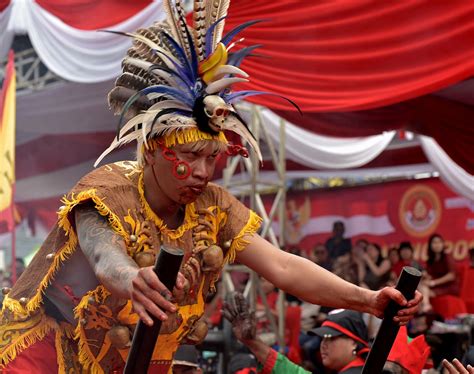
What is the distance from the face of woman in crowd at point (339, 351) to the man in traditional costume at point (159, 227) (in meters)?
2.09

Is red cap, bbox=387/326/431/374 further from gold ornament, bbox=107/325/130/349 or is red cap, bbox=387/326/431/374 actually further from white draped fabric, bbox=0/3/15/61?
white draped fabric, bbox=0/3/15/61

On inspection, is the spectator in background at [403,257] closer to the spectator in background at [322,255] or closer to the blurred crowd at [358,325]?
the blurred crowd at [358,325]

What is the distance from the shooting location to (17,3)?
6.73 meters

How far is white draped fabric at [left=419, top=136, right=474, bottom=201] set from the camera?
341 inches

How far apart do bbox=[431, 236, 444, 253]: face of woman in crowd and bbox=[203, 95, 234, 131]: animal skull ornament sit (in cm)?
657

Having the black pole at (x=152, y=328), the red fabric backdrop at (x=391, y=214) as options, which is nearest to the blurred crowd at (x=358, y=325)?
the red fabric backdrop at (x=391, y=214)

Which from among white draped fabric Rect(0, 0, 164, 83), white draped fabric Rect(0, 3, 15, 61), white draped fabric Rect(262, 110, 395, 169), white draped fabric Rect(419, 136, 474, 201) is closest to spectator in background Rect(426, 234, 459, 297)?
white draped fabric Rect(419, 136, 474, 201)

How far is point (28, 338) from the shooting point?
2887 mm

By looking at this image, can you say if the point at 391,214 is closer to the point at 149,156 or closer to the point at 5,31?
the point at 5,31

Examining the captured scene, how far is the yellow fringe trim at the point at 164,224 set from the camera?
2.70 metres

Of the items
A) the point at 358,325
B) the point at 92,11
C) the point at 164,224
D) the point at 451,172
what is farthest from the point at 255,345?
the point at 451,172

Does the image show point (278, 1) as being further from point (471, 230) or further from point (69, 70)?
point (471, 230)

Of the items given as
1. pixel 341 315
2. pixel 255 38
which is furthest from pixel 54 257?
pixel 255 38

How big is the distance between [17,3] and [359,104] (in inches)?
117
